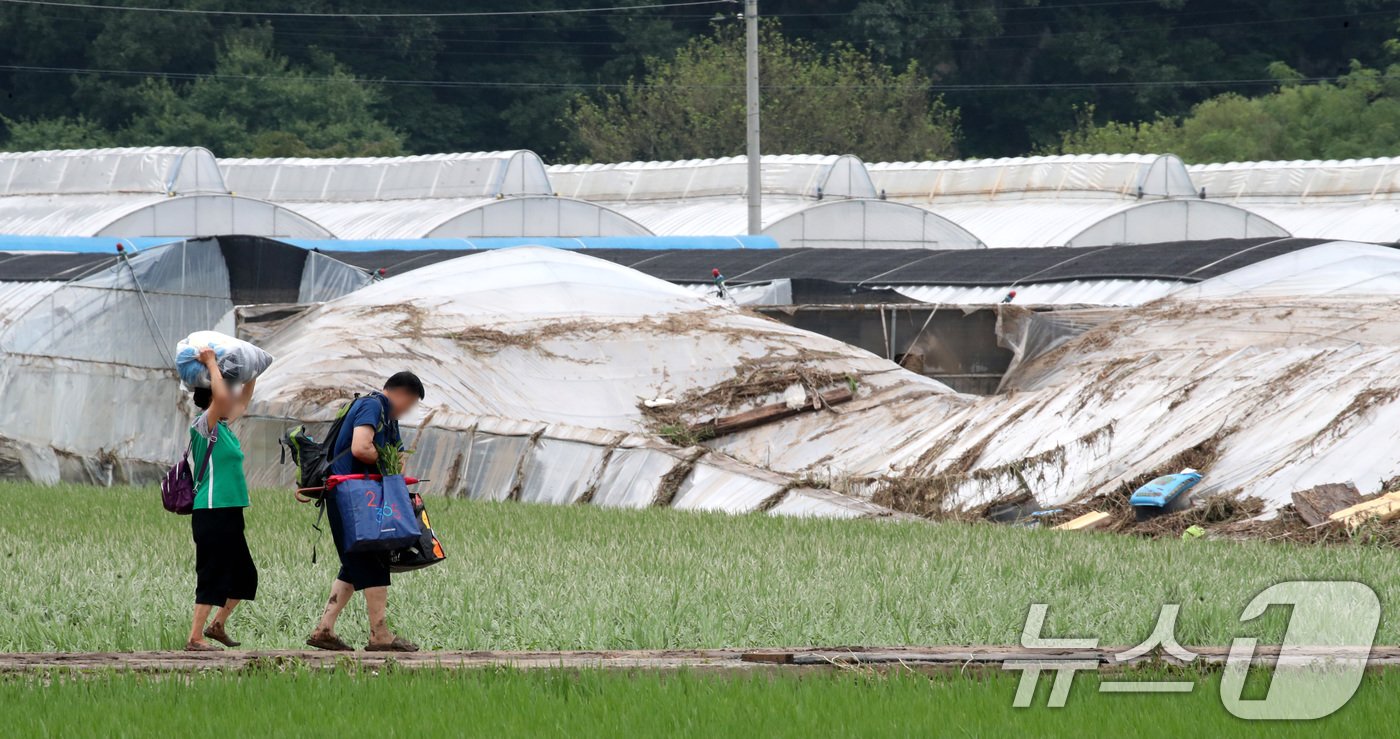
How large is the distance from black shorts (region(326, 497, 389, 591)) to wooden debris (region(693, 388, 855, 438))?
1291 centimetres

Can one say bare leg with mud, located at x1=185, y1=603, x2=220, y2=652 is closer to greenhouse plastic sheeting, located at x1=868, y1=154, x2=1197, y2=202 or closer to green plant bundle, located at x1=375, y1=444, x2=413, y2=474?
green plant bundle, located at x1=375, y1=444, x2=413, y2=474

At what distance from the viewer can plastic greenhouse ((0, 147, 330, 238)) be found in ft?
135

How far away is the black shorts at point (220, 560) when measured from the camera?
8812 millimetres

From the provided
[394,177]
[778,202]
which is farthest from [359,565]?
[394,177]

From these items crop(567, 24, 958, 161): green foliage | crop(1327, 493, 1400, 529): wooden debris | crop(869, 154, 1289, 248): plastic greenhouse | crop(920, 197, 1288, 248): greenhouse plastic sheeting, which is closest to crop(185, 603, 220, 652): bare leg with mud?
crop(1327, 493, 1400, 529): wooden debris

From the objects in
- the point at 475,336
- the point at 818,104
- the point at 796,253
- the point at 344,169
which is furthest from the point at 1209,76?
the point at 475,336

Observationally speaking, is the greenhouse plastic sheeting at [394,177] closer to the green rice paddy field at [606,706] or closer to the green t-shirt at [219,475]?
the green t-shirt at [219,475]

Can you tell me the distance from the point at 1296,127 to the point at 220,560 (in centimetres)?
5903

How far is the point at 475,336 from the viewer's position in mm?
22750

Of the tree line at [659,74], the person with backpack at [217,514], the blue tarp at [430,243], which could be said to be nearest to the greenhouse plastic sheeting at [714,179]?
the blue tarp at [430,243]

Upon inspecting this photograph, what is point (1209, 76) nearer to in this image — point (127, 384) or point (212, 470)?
point (127, 384)

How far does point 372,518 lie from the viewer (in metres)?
8.61

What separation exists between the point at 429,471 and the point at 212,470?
10.8 m

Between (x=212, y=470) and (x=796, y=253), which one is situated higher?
(x=212, y=470)
